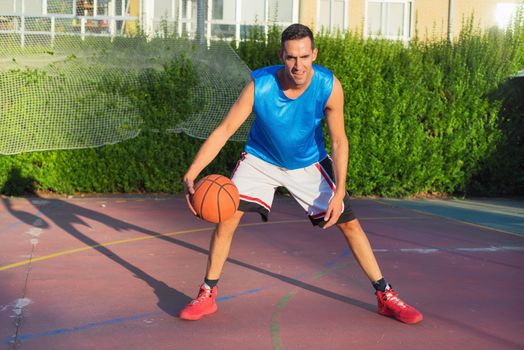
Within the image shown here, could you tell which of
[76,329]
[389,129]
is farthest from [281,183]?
[389,129]

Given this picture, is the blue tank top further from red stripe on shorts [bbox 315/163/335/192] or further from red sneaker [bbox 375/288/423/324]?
red sneaker [bbox 375/288/423/324]

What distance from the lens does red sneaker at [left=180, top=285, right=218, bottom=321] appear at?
5742 millimetres

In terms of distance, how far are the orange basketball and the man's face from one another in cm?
87

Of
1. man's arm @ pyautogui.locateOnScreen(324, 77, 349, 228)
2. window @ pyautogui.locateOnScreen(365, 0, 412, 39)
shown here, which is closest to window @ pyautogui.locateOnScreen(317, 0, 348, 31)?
window @ pyautogui.locateOnScreen(365, 0, 412, 39)

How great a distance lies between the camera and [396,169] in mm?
12883

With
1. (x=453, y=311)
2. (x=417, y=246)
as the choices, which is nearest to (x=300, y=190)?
(x=453, y=311)

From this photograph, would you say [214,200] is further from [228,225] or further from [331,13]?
[331,13]

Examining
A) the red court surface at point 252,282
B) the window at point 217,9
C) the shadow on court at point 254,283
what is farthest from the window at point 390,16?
the shadow on court at point 254,283

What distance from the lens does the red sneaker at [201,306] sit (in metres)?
5.74

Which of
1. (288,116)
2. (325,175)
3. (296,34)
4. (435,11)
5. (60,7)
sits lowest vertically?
(325,175)

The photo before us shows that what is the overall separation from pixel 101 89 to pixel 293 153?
6390mm

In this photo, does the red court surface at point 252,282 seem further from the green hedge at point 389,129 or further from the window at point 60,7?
the window at point 60,7

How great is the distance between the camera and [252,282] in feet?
22.8

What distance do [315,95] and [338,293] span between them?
1.77 metres
